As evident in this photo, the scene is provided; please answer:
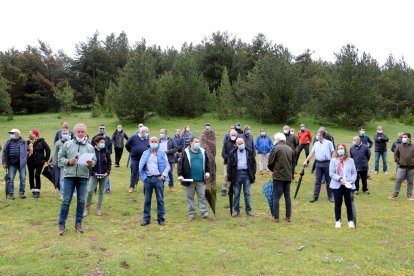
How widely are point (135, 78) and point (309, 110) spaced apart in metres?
21.0

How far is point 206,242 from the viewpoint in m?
8.20

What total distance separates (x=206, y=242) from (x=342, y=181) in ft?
11.8

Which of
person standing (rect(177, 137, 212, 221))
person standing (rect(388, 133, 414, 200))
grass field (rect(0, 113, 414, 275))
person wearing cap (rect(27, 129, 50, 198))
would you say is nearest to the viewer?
grass field (rect(0, 113, 414, 275))

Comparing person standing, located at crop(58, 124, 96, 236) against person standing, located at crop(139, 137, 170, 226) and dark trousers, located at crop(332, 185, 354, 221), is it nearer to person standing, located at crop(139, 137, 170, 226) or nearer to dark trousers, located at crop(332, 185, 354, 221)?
person standing, located at crop(139, 137, 170, 226)

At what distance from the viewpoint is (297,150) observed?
17.8m

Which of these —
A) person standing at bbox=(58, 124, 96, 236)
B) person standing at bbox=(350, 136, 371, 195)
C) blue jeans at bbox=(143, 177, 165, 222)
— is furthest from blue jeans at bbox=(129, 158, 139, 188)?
person standing at bbox=(350, 136, 371, 195)

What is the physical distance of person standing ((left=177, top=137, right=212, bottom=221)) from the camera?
10.1 meters

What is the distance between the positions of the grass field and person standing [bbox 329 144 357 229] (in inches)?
15.6

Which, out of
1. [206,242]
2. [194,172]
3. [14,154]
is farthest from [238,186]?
[14,154]

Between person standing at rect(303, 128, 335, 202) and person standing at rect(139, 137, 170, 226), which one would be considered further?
person standing at rect(303, 128, 335, 202)

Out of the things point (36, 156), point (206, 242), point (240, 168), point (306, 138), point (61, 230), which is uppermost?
point (306, 138)

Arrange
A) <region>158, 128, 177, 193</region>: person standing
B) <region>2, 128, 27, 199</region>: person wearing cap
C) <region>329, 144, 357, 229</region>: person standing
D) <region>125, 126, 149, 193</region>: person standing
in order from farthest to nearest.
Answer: <region>158, 128, 177, 193</region>: person standing, <region>125, 126, 149, 193</region>: person standing, <region>2, 128, 27, 199</region>: person wearing cap, <region>329, 144, 357, 229</region>: person standing

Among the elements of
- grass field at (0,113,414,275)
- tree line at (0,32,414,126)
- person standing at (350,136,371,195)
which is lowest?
grass field at (0,113,414,275)

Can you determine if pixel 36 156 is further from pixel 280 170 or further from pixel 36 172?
pixel 280 170
